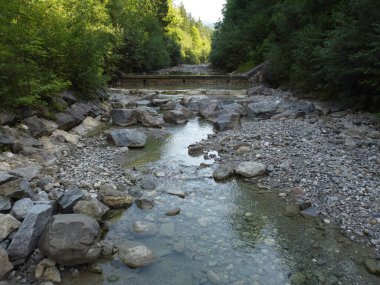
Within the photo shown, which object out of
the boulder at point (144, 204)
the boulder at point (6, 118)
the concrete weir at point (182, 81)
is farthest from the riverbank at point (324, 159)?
the concrete weir at point (182, 81)

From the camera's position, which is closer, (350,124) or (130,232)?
(130,232)

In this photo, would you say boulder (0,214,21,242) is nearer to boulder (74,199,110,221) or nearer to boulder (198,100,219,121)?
boulder (74,199,110,221)

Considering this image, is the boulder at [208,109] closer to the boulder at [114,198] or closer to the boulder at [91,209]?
the boulder at [114,198]

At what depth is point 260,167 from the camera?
745cm

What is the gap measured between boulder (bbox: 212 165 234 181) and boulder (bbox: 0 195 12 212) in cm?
408

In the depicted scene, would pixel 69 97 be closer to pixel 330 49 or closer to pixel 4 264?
pixel 4 264

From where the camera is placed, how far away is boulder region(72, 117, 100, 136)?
10.9 metres

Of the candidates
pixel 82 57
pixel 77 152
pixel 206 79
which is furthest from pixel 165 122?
pixel 206 79

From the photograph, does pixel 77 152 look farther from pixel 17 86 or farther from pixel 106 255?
pixel 106 255

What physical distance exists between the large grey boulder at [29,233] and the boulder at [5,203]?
1.59 feet

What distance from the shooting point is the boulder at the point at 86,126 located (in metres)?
10.9

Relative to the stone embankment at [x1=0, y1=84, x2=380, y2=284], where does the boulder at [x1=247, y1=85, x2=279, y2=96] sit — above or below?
below

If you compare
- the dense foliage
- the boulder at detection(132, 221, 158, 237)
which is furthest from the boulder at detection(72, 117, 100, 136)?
the dense foliage

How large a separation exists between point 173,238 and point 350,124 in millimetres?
8069
